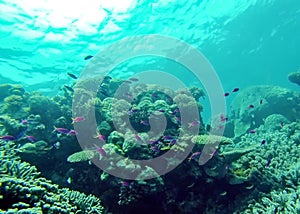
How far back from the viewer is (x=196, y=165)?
5809mm

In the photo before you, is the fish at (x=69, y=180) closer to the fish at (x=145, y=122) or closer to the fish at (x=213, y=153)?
the fish at (x=145, y=122)

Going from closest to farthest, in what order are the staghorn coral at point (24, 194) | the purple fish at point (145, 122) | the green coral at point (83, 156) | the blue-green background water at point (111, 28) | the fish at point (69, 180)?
the staghorn coral at point (24, 194), the green coral at point (83, 156), the fish at point (69, 180), the purple fish at point (145, 122), the blue-green background water at point (111, 28)

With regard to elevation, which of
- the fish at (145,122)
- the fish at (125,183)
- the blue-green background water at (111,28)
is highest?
the blue-green background water at (111,28)

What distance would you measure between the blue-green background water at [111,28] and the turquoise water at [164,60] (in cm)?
8

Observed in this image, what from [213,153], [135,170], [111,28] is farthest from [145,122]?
[111,28]

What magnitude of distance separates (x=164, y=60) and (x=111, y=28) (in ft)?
37.5

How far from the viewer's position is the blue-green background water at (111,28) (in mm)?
15281

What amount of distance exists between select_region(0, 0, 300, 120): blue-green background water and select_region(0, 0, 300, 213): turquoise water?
80 millimetres

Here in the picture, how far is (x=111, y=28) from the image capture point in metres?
17.9

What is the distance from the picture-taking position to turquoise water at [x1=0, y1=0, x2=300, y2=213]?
575 cm

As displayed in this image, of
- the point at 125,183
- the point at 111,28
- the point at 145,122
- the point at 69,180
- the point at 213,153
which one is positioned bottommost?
the point at 69,180

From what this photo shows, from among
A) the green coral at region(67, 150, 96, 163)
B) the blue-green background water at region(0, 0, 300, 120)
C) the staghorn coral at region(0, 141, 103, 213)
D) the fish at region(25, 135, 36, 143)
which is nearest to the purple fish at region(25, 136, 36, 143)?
the fish at region(25, 135, 36, 143)

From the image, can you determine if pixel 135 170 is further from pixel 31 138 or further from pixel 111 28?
pixel 111 28

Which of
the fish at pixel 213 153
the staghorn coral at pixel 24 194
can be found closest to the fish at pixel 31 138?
the staghorn coral at pixel 24 194
